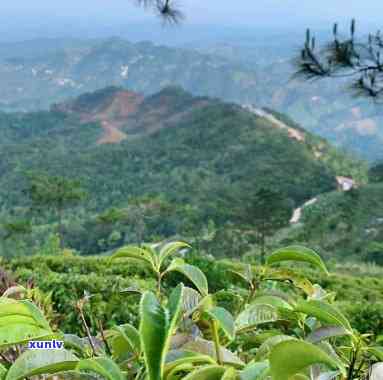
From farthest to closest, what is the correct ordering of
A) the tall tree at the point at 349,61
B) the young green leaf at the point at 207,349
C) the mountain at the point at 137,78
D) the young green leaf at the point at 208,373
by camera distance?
the mountain at the point at 137,78 → the tall tree at the point at 349,61 → the young green leaf at the point at 207,349 → the young green leaf at the point at 208,373

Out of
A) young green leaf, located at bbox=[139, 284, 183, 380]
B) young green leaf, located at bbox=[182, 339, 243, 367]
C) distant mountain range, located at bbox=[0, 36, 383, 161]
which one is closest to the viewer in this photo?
young green leaf, located at bbox=[139, 284, 183, 380]

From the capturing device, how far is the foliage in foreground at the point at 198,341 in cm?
72

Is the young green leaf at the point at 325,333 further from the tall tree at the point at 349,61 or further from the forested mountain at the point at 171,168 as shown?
the forested mountain at the point at 171,168

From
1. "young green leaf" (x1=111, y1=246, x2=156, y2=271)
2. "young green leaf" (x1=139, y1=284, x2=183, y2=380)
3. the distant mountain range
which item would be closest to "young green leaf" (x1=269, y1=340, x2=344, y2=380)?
"young green leaf" (x1=139, y1=284, x2=183, y2=380)

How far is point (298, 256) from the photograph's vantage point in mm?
1077

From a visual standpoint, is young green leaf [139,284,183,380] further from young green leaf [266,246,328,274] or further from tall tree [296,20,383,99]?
tall tree [296,20,383,99]

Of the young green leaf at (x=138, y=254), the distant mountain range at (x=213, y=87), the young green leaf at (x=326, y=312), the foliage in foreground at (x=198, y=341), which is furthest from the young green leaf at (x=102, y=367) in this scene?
the distant mountain range at (x=213, y=87)

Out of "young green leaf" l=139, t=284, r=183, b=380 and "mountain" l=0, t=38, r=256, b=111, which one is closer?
"young green leaf" l=139, t=284, r=183, b=380

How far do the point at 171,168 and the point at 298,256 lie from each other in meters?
62.1

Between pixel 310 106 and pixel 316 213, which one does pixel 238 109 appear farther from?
pixel 310 106

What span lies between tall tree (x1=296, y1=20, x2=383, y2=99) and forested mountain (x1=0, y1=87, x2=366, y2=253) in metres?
21.5

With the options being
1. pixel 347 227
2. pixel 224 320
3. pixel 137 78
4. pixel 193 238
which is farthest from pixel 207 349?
pixel 137 78

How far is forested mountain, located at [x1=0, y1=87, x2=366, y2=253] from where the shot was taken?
4491cm

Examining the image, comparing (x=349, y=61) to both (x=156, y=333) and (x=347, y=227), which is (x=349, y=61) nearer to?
(x=156, y=333)
